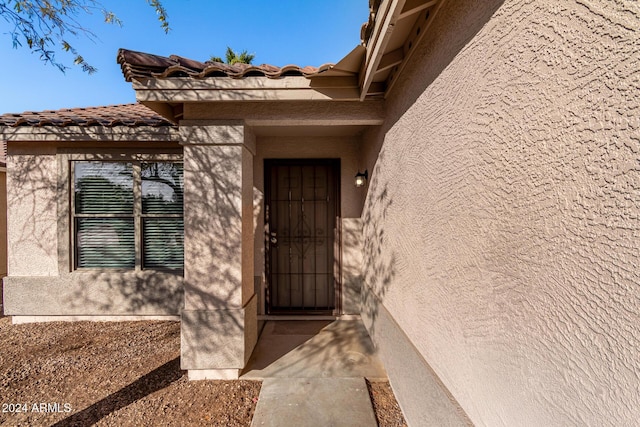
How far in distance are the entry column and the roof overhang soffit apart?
208 centimetres

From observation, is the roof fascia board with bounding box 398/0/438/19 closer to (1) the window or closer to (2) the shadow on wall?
(2) the shadow on wall

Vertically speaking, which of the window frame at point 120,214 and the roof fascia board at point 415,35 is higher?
the roof fascia board at point 415,35

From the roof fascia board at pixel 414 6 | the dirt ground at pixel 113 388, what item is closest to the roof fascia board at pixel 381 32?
the roof fascia board at pixel 414 6

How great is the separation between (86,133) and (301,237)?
199 inches

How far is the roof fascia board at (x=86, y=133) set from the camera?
566 cm

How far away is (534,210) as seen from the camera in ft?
4.65

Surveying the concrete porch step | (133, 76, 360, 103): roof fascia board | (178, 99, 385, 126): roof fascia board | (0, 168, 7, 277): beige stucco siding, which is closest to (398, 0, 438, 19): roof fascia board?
(133, 76, 360, 103): roof fascia board

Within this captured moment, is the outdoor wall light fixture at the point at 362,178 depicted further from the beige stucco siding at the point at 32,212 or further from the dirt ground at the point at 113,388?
the beige stucco siding at the point at 32,212

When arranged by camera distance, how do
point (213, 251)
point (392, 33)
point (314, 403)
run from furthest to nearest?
1. point (213, 251)
2. point (314, 403)
3. point (392, 33)

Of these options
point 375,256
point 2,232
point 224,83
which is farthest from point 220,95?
point 2,232

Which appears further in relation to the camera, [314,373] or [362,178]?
[362,178]

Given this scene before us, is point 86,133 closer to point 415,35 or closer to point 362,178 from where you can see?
point 362,178

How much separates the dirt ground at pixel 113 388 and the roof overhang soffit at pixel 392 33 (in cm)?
423

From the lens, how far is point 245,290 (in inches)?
170
